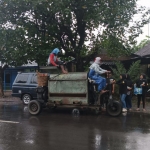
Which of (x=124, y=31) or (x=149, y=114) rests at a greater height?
(x=124, y=31)

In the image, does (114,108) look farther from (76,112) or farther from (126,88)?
(76,112)

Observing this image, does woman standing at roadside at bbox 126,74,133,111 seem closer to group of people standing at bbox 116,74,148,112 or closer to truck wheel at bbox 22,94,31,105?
group of people standing at bbox 116,74,148,112

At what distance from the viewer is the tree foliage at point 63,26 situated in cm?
1428

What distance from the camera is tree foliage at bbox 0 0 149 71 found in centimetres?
1428

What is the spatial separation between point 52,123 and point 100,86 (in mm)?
2698

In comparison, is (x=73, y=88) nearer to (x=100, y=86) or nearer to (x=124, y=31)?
(x=100, y=86)

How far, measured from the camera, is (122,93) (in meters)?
12.7

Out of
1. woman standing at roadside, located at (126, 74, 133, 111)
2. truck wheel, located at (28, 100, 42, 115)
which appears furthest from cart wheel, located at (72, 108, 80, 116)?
woman standing at roadside, located at (126, 74, 133, 111)

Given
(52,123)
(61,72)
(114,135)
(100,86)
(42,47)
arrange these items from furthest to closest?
(42,47) → (61,72) → (100,86) → (52,123) → (114,135)

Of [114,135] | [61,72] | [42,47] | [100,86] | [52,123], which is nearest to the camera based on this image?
[114,135]

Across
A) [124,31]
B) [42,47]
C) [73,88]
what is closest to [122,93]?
[73,88]

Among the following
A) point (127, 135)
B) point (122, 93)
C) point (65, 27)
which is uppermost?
point (65, 27)

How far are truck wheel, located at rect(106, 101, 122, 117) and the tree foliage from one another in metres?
4.80

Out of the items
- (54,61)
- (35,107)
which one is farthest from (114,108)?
(35,107)
